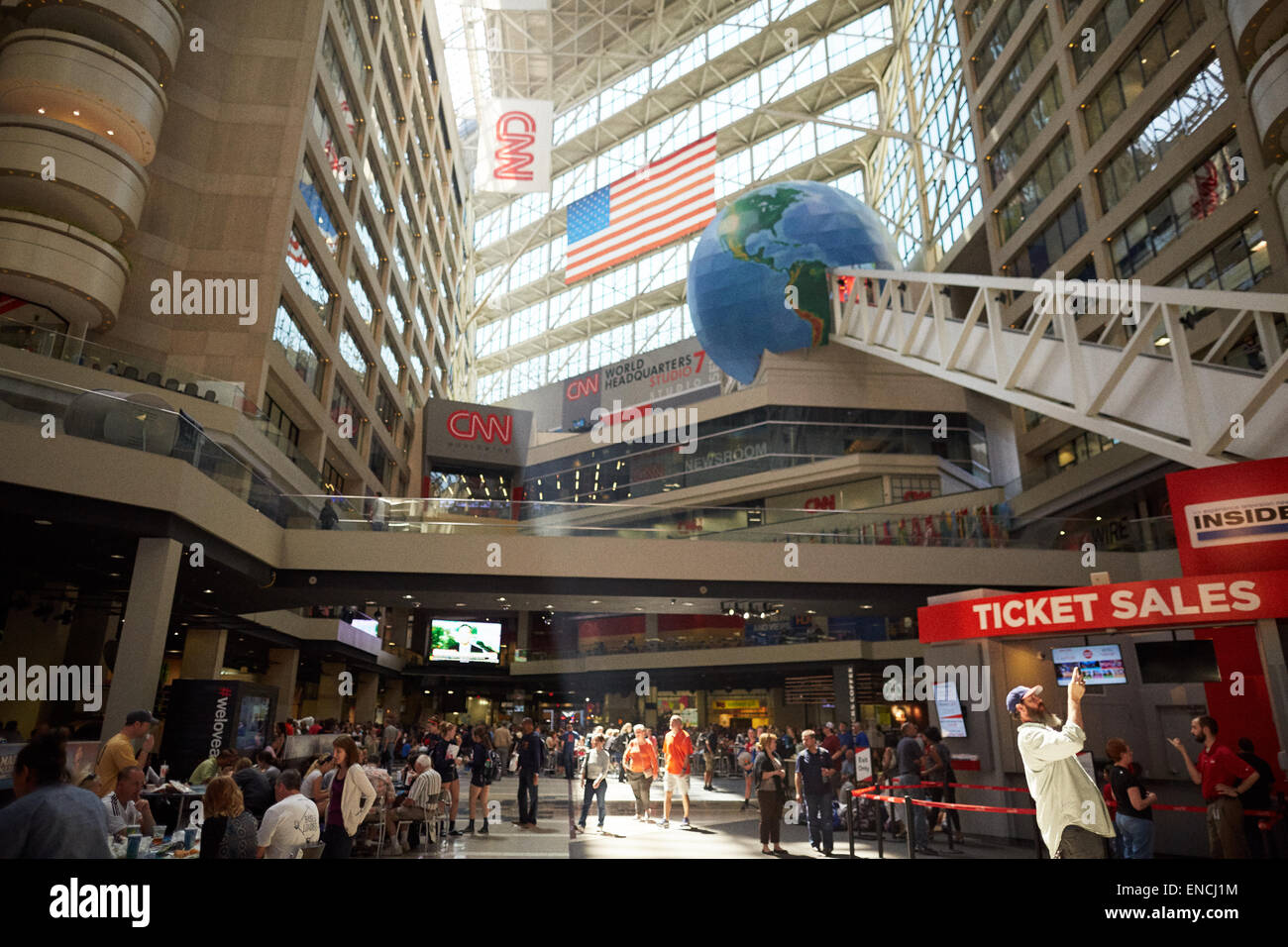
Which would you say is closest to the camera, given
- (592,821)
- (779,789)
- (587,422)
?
(779,789)

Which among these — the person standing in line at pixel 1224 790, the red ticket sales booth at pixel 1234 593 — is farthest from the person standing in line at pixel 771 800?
the red ticket sales booth at pixel 1234 593

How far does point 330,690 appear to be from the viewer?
33.7 meters

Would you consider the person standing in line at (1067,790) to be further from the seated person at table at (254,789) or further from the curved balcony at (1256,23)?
the curved balcony at (1256,23)

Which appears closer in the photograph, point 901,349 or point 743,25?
point 901,349

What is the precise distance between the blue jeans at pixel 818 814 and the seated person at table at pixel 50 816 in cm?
894

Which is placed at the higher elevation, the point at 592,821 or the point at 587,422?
the point at 587,422

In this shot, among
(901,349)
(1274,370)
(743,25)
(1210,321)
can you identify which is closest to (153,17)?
(901,349)

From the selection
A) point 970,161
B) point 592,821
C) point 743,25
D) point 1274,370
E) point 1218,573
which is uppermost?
point 743,25

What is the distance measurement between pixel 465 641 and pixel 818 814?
83.0 feet

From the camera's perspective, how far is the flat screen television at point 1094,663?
10.6 meters

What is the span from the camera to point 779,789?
34.4 ft

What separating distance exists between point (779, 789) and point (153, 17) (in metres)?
22.7
